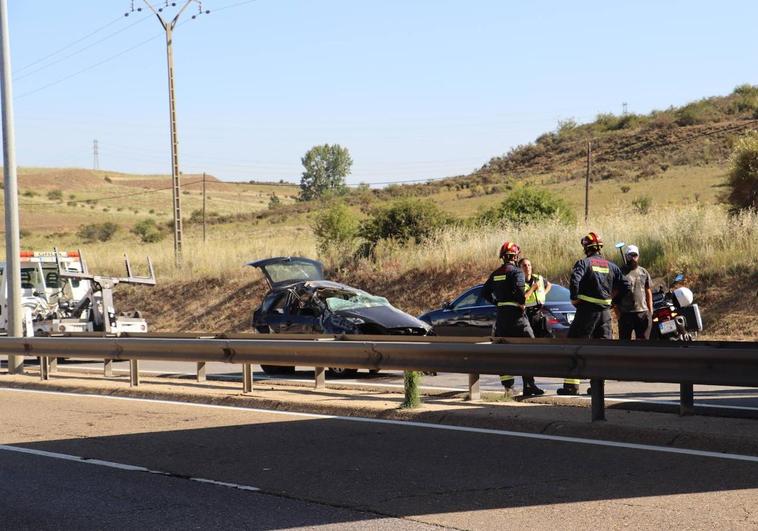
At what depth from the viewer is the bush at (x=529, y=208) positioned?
119 feet

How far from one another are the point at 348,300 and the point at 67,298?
37.1 feet

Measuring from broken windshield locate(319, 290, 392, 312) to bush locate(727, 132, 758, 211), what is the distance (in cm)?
1732

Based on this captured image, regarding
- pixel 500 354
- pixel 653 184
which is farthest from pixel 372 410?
pixel 653 184

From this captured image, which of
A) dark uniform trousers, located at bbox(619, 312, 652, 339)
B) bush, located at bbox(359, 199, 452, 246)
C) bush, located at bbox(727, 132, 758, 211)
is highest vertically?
bush, located at bbox(727, 132, 758, 211)

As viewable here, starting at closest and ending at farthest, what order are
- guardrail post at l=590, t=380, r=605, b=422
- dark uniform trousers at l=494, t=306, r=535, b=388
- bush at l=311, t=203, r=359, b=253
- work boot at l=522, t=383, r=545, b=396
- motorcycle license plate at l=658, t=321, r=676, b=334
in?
Answer: guardrail post at l=590, t=380, r=605, b=422, work boot at l=522, t=383, r=545, b=396, dark uniform trousers at l=494, t=306, r=535, b=388, motorcycle license plate at l=658, t=321, r=676, b=334, bush at l=311, t=203, r=359, b=253

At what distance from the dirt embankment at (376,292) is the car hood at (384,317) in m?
7.13

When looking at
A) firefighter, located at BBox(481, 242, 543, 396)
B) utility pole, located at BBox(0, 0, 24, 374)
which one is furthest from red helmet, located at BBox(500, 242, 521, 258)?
utility pole, located at BBox(0, 0, 24, 374)

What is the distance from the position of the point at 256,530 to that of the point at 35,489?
2.44 meters

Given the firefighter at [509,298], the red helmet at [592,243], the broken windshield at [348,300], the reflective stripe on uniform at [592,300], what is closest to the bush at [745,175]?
the broken windshield at [348,300]

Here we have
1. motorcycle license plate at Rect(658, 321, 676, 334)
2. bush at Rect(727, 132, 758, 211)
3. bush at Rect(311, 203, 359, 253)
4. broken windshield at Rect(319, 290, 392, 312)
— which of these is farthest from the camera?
bush at Rect(311, 203, 359, 253)

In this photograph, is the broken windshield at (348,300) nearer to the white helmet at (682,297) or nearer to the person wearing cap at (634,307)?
the white helmet at (682,297)

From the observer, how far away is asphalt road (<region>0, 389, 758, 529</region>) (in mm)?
6992

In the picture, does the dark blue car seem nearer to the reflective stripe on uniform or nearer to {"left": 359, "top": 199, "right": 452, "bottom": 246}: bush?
the reflective stripe on uniform

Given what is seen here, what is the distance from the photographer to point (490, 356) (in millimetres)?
11125
